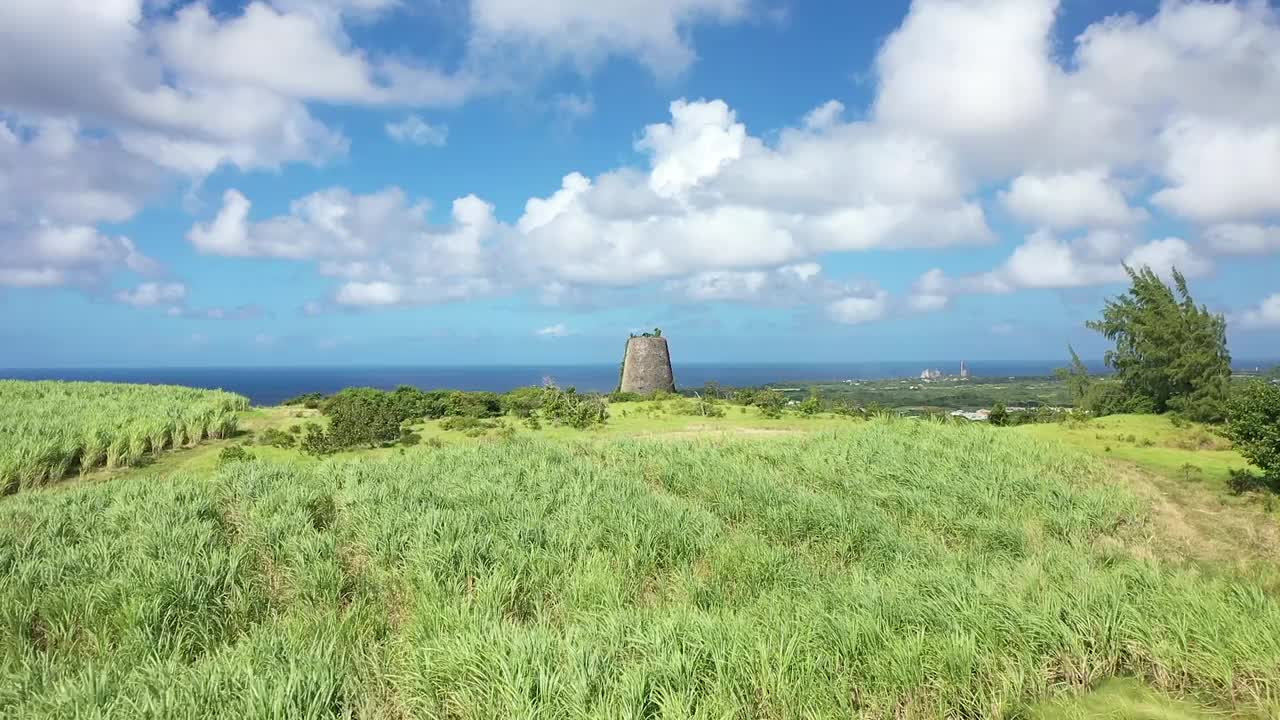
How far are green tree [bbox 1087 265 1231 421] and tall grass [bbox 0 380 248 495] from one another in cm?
2806

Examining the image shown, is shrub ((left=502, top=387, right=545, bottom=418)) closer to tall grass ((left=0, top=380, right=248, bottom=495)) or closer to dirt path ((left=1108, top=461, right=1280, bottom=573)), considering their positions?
tall grass ((left=0, top=380, right=248, bottom=495))

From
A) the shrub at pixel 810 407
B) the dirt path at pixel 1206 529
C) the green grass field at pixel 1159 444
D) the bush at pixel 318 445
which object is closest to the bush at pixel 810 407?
the shrub at pixel 810 407

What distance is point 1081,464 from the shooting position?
11695 millimetres

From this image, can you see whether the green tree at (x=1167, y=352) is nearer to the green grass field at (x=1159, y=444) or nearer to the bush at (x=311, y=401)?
the green grass field at (x=1159, y=444)

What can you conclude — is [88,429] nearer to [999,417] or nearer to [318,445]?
[318,445]

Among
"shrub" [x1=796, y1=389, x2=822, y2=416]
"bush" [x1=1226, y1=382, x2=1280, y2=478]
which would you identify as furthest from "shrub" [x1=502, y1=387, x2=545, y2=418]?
"bush" [x1=1226, y1=382, x2=1280, y2=478]

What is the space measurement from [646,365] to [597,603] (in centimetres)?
2582

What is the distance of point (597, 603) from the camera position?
17.8 ft

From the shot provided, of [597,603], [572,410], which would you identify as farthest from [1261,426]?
[572,410]

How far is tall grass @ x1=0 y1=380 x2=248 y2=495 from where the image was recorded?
473 inches

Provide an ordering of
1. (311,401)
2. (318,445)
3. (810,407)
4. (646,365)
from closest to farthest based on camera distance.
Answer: (318,445), (810,407), (311,401), (646,365)

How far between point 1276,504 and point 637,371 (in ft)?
78.4

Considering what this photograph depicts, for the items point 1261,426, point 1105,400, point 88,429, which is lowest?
point 88,429

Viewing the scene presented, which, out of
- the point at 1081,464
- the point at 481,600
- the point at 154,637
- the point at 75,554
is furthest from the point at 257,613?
the point at 1081,464
